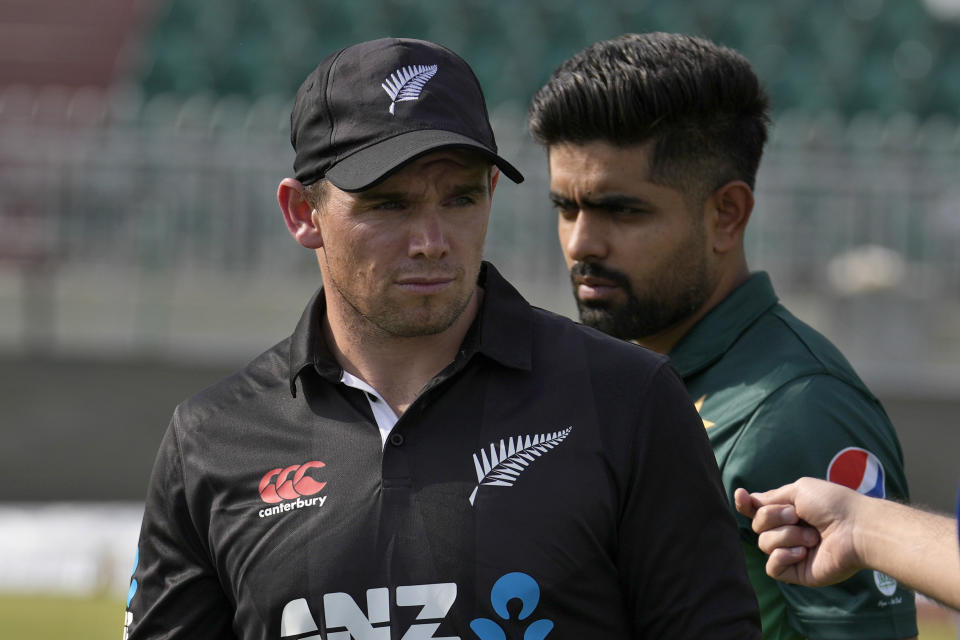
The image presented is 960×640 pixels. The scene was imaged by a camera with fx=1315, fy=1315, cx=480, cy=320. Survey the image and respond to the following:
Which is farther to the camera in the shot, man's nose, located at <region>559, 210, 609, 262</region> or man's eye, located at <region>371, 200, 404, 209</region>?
man's nose, located at <region>559, 210, 609, 262</region>

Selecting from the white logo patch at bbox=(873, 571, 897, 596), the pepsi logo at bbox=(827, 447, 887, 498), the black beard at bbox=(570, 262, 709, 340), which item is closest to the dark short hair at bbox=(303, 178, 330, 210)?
the black beard at bbox=(570, 262, 709, 340)

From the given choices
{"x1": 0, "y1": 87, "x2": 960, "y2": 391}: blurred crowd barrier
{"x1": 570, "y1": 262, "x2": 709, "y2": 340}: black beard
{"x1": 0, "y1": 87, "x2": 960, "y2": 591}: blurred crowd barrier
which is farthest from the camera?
{"x1": 0, "y1": 87, "x2": 960, "y2": 391}: blurred crowd barrier

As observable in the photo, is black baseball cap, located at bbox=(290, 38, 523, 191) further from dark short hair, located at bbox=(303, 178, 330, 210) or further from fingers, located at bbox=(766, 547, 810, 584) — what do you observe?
fingers, located at bbox=(766, 547, 810, 584)

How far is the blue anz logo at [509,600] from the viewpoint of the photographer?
1753mm

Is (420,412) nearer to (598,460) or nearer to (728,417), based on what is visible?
(598,460)

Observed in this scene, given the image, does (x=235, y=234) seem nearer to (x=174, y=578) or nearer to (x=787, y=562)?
(x=174, y=578)

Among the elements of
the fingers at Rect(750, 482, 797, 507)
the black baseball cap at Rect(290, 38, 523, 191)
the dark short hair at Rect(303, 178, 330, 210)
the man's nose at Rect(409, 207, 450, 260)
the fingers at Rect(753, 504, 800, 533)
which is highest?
the black baseball cap at Rect(290, 38, 523, 191)

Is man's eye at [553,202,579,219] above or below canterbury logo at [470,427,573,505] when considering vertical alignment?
above

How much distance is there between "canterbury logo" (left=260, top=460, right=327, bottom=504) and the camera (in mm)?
1866

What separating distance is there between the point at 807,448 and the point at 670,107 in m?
0.76

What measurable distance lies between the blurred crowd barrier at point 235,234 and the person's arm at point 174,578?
5.81 meters

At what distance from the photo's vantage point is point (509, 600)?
5.77 feet

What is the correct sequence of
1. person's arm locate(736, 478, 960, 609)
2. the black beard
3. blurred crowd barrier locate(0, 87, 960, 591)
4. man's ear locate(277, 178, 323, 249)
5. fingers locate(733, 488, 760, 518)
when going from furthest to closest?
blurred crowd barrier locate(0, 87, 960, 591) < the black beard < man's ear locate(277, 178, 323, 249) < fingers locate(733, 488, 760, 518) < person's arm locate(736, 478, 960, 609)

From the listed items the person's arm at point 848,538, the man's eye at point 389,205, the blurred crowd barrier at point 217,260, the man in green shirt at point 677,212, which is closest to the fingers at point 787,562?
the person's arm at point 848,538
